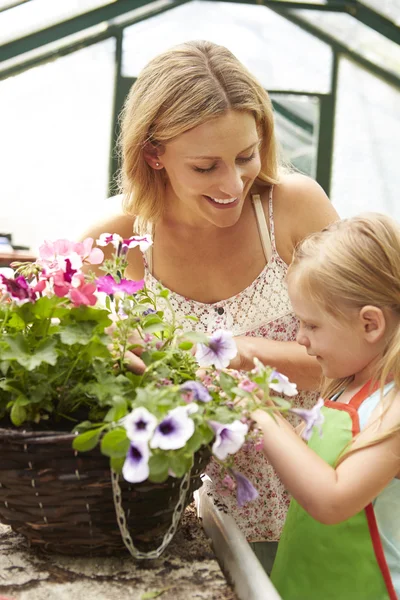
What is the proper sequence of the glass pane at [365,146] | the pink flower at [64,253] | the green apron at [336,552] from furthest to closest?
the glass pane at [365,146]
the green apron at [336,552]
the pink flower at [64,253]

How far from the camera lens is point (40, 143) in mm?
5688

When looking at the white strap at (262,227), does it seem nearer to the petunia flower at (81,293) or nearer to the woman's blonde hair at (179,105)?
the woman's blonde hair at (179,105)

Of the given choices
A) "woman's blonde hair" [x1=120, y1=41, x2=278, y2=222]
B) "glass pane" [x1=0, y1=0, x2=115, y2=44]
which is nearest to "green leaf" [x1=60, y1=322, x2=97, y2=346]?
"woman's blonde hair" [x1=120, y1=41, x2=278, y2=222]

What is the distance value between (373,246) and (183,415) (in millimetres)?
525

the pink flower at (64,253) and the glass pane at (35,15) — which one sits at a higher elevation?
the pink flower at (64,253)

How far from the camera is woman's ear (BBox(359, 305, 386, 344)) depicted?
1.08 m

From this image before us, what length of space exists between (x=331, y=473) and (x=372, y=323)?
242 mm

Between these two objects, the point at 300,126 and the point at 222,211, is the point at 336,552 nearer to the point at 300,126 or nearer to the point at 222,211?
the point at 222,211

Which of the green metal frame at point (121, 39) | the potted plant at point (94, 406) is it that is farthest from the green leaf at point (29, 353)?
the green metal frame at point (121, 39)

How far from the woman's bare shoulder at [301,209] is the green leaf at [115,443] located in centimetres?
92

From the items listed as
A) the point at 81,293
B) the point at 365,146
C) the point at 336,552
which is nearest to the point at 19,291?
the point at 81,293

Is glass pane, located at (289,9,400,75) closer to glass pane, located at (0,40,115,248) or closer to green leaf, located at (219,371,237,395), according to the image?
glass pane, located at (0,40,115,248)

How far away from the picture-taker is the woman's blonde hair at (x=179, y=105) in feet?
4.47

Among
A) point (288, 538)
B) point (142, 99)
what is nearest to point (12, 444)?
point (288, 538)
